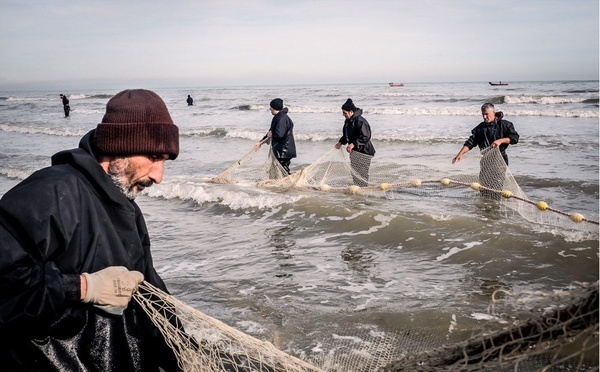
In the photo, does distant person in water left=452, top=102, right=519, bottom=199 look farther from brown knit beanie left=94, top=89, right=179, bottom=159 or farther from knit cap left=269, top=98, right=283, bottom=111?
brown knit beanie left=94, top=89, right=179, bottom=159

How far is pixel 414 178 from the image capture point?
1145 centimetres

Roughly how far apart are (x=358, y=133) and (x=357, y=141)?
0.53 ft

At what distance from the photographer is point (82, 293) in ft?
5.62

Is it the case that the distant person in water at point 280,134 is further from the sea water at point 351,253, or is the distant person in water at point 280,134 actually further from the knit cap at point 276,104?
the sea water at point 351,253

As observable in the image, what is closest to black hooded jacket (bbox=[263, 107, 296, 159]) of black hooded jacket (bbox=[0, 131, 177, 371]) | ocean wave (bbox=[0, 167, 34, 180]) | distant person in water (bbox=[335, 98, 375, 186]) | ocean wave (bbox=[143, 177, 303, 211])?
ocean wave (bbox=[143, 177, 303, 211])

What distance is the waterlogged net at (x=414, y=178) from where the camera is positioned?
24.1 feet

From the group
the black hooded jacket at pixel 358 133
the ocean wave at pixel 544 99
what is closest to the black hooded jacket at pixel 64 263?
the black hooded jacket at pixel 358 133

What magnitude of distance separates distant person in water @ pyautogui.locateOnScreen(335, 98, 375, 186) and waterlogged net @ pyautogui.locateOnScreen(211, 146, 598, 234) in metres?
0.02

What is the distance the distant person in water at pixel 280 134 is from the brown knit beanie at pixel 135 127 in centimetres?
834

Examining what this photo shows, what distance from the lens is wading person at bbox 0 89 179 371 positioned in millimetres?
1573

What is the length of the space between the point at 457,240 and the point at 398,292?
2.10 metres

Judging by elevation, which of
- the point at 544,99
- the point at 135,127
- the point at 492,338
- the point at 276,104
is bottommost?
the point at 492,338

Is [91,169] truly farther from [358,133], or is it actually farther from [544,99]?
[544,99]

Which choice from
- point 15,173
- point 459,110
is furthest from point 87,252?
point 459,110
